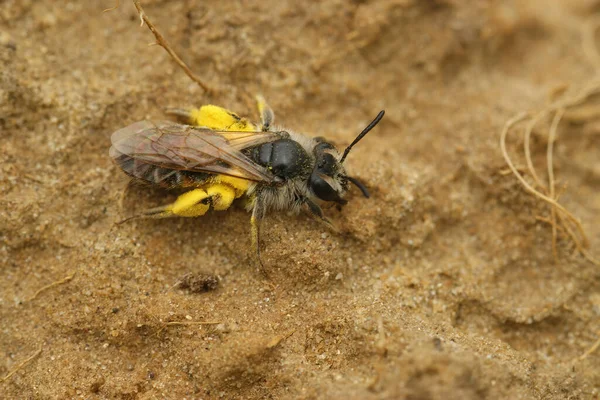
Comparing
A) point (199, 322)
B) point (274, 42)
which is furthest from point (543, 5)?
point (199, 322)

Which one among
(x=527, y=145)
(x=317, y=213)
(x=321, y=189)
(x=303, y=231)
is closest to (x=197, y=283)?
(x=303, y=231)

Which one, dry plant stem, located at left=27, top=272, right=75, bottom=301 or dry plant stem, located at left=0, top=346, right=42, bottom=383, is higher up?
dry plant stem, located at left=27, top=272, right=75, bottom=301

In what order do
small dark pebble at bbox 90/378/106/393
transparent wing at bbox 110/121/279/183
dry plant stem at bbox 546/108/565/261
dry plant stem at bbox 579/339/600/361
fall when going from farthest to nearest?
dry plant stem at bbox 546/108/565/261 < dry plant stem at bbox 579/339/600/361 < transparent wing at bbox 110/121/279/183 < small dark pebble at bbox 90/378/106/393

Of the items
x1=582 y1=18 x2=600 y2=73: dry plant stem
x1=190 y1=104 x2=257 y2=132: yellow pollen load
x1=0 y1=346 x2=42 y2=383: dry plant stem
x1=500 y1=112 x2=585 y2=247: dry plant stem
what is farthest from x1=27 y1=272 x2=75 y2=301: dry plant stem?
x1=582 y1=18 x2=600 y2=73: dry plant stem

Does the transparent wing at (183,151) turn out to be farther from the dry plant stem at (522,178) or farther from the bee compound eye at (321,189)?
the dry plant stem at (522,178)

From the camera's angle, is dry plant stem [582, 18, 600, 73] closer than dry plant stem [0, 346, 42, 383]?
No

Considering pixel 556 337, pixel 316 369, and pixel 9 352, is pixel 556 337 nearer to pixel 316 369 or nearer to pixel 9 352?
pixel 316 369

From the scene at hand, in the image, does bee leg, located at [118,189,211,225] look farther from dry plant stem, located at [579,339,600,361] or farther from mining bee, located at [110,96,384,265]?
dry plant stem, located at [579,339,600,361]
